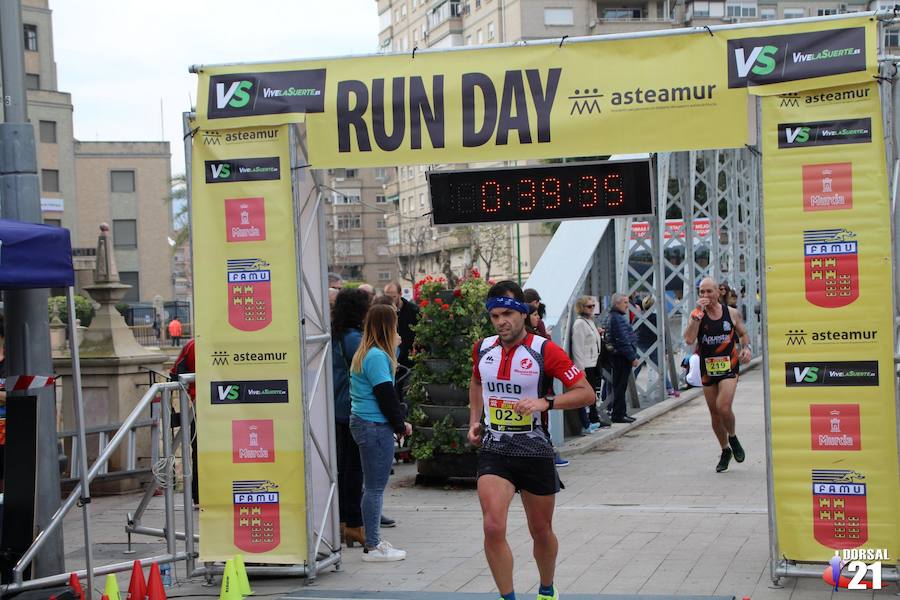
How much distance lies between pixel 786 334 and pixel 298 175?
3.56 meters

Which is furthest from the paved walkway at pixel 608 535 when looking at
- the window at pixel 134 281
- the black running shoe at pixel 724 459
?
Result: the window at pixel 134 281

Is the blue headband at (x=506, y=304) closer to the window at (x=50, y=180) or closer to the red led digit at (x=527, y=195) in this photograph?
the red led digit at (x=527, y=195)

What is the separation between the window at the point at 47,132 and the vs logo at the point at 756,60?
72.4m

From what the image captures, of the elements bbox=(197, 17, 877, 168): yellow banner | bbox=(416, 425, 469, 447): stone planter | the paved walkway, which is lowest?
the paved walkway

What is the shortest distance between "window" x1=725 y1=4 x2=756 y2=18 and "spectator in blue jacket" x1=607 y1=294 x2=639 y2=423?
221 ft

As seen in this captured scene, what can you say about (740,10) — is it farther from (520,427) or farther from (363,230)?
(520,427)

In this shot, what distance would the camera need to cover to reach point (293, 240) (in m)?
8.34

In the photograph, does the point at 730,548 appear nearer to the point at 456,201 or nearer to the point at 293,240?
the point at 456,201

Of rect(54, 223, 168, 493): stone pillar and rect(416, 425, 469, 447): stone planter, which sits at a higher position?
rect(54, 223, 168, 493): stone pillar

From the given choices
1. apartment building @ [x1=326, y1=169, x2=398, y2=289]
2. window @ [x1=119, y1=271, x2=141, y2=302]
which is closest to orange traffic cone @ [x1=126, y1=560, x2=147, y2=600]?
window @ [x1=119, y1=271, x2=141, y2=302]

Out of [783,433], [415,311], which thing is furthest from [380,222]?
[783,433]

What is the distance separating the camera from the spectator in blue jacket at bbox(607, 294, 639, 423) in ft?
56.9

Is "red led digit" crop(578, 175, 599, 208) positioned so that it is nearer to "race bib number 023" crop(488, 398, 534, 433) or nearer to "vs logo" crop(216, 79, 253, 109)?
"vs logo" crop(216, 79, 253, 109)

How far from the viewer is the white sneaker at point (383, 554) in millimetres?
8969
